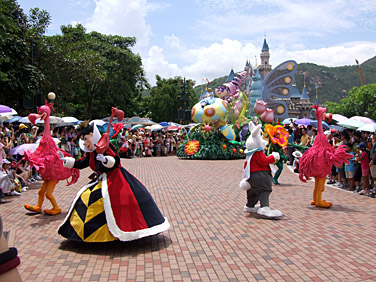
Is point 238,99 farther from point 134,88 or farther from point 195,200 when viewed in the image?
point 134,88

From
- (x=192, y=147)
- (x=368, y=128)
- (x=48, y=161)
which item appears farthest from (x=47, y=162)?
(x=192, y=147)

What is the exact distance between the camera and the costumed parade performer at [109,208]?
481 centimetres

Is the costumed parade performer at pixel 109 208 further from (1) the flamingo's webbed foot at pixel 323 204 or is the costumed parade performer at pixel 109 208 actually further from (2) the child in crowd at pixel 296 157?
(2) the child in crowd at pixel 296 157

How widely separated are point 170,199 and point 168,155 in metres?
14.1

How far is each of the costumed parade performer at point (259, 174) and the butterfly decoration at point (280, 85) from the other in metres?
9.40

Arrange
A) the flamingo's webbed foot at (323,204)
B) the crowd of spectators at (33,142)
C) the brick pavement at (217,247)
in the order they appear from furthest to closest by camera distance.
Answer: the crowd of spectators at (33,142) < the flamingo's webbed foot at (323,204) < the brick pavement at (217,247)

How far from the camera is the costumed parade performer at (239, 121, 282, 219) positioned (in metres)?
6.78

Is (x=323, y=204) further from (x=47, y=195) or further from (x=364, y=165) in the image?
(x=47, y=195)

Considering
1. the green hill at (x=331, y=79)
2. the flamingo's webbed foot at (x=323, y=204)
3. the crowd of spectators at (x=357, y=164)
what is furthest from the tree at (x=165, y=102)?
the green hill at (x=331, y=79)

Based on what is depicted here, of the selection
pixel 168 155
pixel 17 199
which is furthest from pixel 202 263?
pixel 168 155

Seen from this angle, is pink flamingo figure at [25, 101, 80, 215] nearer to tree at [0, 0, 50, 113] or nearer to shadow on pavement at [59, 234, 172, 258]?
shadow on pavement at [59, 234, 172, 258]

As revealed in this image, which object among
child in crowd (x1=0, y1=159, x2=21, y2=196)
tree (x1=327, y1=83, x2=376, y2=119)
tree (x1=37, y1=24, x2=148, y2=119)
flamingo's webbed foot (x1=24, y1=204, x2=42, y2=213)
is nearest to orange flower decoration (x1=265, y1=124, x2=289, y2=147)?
flamingo's webbed foot (x1=24, y1=204, x2=42, y2=213)

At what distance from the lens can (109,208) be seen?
4.84 m

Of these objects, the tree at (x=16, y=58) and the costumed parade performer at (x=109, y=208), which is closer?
the costumed parade performer at (x=109, y=208)
